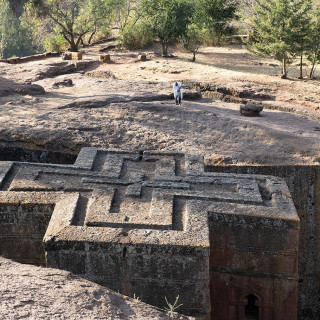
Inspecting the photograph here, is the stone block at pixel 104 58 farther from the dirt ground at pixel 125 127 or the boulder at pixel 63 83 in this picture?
the boulder at pixel 63 83

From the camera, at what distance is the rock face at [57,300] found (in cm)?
268

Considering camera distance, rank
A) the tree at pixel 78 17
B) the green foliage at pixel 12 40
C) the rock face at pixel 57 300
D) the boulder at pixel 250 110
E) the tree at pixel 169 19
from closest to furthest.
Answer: the rock face at pixel 57 300 → the boulder at pixel 250 110 → the tree at pixel 169 19 → the tree at pixel 78 17 → the green foliage at pixel 12 40

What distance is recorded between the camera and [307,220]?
19.8 feet

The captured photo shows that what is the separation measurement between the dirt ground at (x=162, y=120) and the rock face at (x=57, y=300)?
343cm

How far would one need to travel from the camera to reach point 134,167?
5461 mm

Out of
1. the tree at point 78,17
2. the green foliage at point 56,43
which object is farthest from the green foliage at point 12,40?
the green foliage at point 56,43

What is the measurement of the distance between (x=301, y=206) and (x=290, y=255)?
5.92 ft

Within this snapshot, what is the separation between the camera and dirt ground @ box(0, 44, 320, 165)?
6.58m

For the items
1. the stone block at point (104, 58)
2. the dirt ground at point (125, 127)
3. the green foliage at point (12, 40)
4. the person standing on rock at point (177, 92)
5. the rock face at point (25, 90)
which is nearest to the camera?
the dirt ground at point (125, 127)

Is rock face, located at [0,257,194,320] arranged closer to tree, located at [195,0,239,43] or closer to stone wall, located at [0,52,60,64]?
stone wall, located at [0,52,60,64]

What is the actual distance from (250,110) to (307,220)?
2.67 m

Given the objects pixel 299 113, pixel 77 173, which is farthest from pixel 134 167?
pixel 299 113

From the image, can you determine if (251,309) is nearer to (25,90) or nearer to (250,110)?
(250,110)

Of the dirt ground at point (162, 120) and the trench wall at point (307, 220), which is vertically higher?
the dirt ground at point (162, 120)
